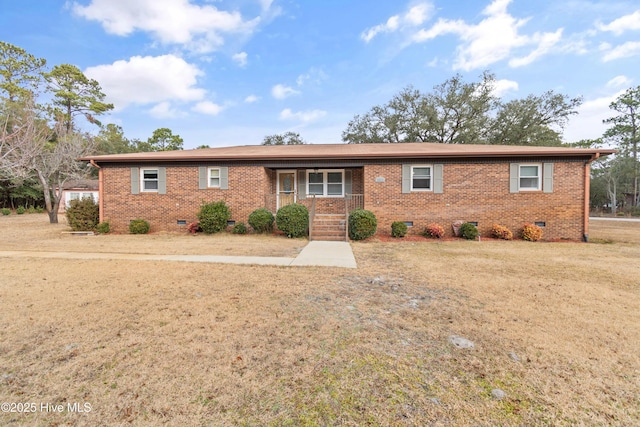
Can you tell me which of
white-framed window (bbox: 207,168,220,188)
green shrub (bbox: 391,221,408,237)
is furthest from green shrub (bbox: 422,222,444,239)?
white-framed window (bbox: 207,168,220,188)

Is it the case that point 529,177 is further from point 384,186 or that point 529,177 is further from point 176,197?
point 176,197

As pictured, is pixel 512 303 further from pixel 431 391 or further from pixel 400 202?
pixel 400 202

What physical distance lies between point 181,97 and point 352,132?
48.4 feet

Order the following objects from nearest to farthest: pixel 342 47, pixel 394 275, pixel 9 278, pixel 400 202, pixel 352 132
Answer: pixel 9 278, pixel 394 275, pixel 400 202, pixel 342 47, pixel 352 132

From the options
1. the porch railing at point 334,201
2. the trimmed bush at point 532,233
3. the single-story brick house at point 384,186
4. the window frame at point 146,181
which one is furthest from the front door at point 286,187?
the trimmed bush at point 532,233

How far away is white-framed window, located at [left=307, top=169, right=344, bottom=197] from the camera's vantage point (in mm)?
12258

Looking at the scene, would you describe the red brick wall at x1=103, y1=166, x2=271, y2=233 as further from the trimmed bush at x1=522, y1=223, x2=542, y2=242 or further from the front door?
the trimmed bush at x1=522, y1=223, x2=542, y2=242

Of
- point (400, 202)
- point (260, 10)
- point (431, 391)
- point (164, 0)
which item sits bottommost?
point (431, 391)

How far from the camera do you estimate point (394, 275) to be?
5.23 meters

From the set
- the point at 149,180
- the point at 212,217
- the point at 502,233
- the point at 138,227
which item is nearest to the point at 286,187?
the point at 212,217

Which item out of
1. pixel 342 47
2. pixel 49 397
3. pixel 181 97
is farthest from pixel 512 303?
pixel 181 97

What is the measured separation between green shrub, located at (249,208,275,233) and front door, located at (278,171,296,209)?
1.84 metres

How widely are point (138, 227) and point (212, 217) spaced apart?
10.5 ft

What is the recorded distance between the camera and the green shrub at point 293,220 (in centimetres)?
977
